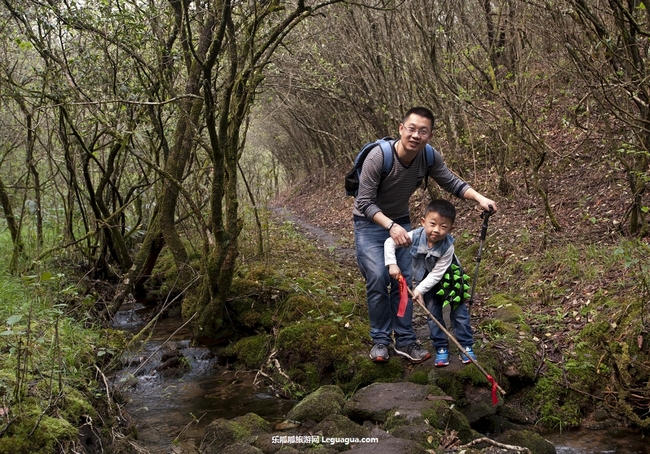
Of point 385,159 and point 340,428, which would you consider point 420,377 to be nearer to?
point 340,428

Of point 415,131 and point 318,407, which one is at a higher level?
point 415,131

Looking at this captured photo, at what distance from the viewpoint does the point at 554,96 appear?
10.5m

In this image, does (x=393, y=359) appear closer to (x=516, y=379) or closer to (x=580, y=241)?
(x=516, y=379)

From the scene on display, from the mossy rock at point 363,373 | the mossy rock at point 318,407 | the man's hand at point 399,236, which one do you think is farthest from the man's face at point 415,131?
the mossy rock at point 318,407

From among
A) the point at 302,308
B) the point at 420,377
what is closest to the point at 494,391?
the point at 420,377

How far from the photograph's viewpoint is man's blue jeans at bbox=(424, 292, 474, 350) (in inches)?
177

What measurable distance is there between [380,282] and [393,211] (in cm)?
64

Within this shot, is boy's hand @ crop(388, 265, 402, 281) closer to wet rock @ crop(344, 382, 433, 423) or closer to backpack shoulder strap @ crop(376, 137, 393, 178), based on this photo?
backpack shoulder strap @ crop(376, 137, 393, 178)

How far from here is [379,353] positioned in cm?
481

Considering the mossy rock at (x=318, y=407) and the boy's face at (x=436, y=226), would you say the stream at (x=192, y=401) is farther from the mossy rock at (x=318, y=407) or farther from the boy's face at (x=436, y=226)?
the boy's face at (x=436, y=226)

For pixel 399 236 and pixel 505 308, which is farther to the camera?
pixel 505 308

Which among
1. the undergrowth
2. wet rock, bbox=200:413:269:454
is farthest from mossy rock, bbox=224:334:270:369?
wet rock, bbox=200:413:269:454

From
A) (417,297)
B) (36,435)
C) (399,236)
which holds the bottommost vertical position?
(36,435)

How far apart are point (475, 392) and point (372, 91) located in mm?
10084
